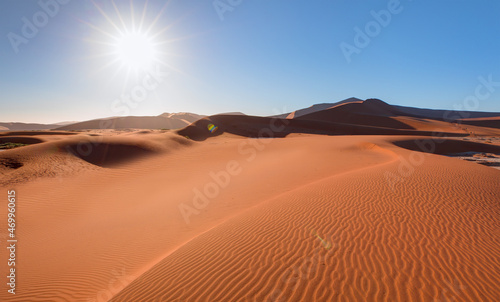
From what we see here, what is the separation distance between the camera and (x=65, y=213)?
28.5 ft

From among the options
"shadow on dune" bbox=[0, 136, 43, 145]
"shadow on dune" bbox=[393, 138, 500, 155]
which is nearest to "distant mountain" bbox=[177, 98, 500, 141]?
"shadow on dune" bbox=[0, 136, 43, 145]

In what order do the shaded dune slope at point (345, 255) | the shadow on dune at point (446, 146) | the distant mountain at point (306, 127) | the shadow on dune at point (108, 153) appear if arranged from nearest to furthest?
1. the shaded dune slope at point (345, 255)
2. the shadow on dune at point (108, 153)
3. the shadow on dune at point (446, 146)
4. the distant mountain at point (306, 127)

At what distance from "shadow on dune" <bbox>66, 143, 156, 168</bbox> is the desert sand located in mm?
1736

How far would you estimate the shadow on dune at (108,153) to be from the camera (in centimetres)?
1604

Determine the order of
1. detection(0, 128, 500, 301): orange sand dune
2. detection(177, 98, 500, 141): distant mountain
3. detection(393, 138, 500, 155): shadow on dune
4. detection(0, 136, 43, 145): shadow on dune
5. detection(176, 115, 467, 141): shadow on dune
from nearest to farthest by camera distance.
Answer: detection(0, 128, 500, 301): orange sand dune
detection(393, 138, 500, 155): shadow on dune
detection(0, 136, 43, 145): shadow on dune
detection(176, 115, 467, 141): shadow on dune
detection(177, 98, 500, 141): distant mountain

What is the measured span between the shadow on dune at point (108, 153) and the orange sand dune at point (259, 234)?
2745 mm

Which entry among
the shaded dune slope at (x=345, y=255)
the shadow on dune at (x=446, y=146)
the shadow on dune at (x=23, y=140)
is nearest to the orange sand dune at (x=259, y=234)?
the shaded dune slope at (x=345, y=255)

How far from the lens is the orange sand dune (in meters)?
3.20

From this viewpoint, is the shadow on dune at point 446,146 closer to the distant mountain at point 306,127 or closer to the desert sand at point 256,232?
the desert sand at point 256,232

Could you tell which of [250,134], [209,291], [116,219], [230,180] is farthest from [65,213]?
[250,134]

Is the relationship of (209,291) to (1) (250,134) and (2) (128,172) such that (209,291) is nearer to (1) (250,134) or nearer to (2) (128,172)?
(2) (128,172)

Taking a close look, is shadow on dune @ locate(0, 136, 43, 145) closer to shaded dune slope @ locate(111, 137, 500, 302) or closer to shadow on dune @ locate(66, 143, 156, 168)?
shadow on dune @ locate(66, 143, 156, 168)

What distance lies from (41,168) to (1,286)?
11.0 meters

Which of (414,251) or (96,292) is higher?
(414,251)
